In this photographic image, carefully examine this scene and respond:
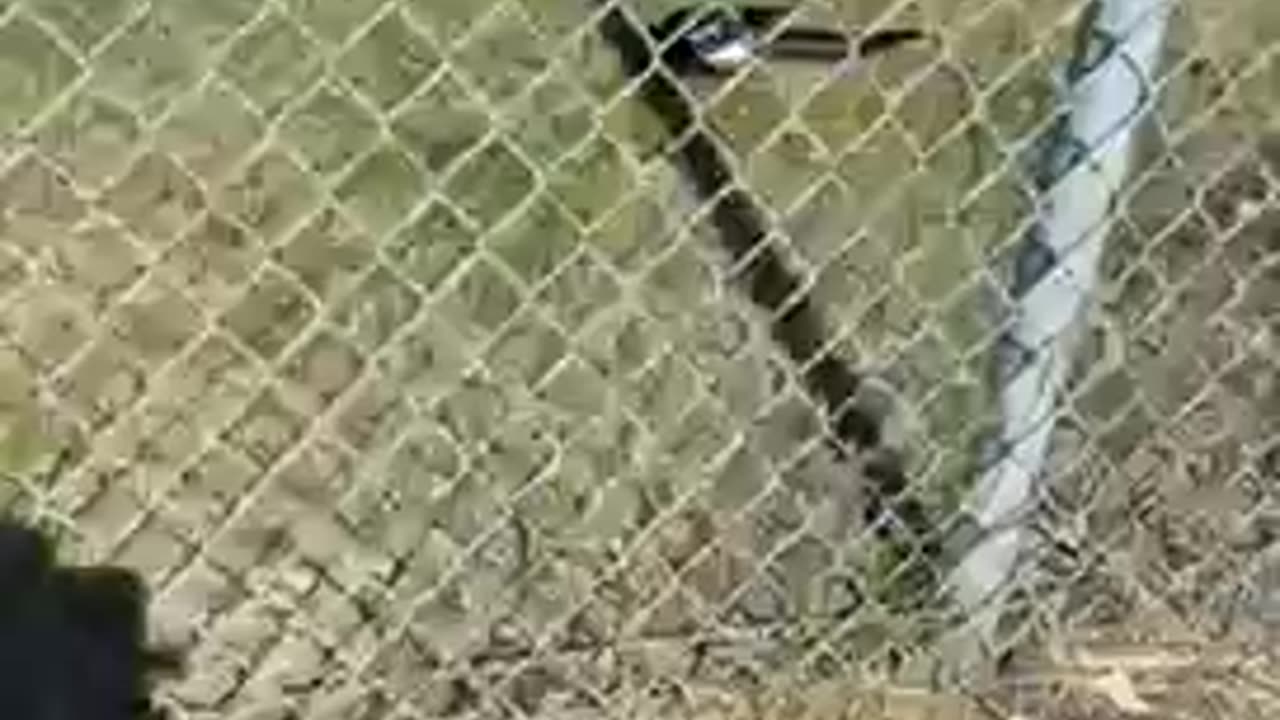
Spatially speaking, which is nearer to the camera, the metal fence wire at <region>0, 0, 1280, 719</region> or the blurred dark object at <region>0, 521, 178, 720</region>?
the blurred dark object at <region>0, 521, 178, 720</region>

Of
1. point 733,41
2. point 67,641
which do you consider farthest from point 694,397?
point 67,641

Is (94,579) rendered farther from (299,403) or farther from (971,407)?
(971,407)

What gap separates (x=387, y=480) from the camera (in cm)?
312

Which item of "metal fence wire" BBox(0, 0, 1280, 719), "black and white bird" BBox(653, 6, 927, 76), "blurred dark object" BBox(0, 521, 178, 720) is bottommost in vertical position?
"blurred dark object" BBox(0, 521, 178, 720)

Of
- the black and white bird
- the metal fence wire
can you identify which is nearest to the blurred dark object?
the metal fence wire

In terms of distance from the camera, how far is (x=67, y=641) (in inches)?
107

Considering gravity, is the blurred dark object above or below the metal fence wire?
below

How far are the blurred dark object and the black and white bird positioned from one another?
84 cm

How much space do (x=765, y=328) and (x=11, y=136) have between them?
120 cm

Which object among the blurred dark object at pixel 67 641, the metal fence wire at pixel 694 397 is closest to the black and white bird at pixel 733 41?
the metal fence wire at pixel 694 397

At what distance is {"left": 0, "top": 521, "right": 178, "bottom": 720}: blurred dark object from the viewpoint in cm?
268

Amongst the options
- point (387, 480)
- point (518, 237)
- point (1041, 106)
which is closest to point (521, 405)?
point (387, 480)

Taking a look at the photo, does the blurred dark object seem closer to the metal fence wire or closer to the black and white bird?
the metal fence wire

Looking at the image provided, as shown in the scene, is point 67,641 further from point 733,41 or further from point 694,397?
point 733,41
